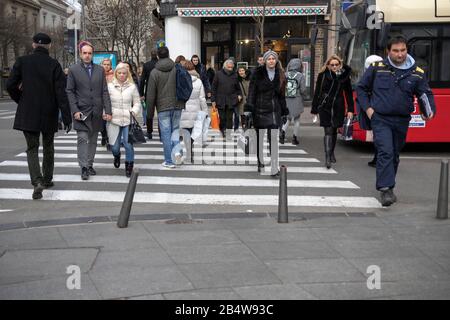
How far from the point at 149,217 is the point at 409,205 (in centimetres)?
319

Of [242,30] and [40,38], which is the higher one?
[242,30]

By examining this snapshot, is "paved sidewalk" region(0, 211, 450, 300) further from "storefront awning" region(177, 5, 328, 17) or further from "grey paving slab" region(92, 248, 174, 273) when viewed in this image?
"storefront awning" region(177, 5, 328, 17)

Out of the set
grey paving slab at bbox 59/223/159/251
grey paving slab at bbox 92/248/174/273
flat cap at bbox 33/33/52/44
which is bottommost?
grey paving slab at bbox 59/223/159/251

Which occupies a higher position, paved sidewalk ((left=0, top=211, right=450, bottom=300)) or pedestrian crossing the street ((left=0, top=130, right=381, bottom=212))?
paved sidewalk ((left=0, top=211, right=450, bottom=300))

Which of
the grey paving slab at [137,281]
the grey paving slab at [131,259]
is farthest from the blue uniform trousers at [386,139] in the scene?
the grey paving slab at [137,281]

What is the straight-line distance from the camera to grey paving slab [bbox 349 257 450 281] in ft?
15.3

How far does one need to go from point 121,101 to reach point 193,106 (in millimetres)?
1928

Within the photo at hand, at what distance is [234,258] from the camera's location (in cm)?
517

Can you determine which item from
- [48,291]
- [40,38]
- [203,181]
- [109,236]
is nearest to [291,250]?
[109,236]

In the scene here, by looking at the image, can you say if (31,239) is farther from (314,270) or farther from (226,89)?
(226,89)

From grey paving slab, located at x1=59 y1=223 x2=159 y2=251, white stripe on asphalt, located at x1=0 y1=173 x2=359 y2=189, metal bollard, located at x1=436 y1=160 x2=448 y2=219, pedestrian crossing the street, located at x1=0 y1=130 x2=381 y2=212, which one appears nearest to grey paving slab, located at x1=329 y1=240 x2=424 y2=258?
metal bollard, located at x1=436 y1=160 x2=448 y2=219

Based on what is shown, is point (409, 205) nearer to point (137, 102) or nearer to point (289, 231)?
point (289, 231)

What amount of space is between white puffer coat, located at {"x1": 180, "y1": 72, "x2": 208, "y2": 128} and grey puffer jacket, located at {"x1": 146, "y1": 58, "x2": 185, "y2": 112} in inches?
41.8

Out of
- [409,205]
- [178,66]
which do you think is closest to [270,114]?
[178,66]
